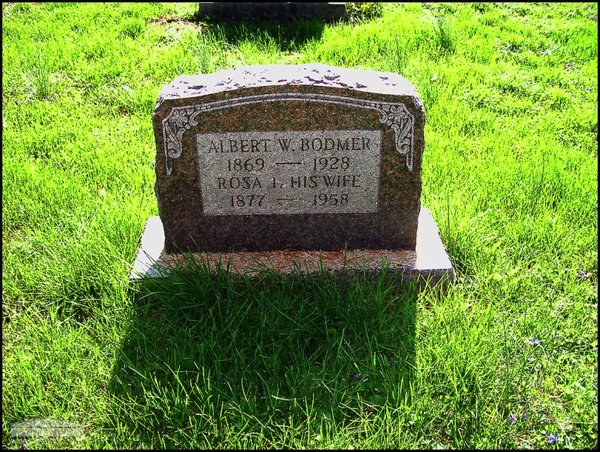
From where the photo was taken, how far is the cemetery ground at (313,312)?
8.21 feet

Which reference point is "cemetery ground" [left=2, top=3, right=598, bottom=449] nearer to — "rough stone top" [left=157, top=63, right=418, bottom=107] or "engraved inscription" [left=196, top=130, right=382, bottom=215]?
"engraved inscription" [left=196, top=130, right=382, bottom=215]

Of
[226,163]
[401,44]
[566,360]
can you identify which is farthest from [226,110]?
[401,44]

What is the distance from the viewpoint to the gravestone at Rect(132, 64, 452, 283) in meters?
2.93

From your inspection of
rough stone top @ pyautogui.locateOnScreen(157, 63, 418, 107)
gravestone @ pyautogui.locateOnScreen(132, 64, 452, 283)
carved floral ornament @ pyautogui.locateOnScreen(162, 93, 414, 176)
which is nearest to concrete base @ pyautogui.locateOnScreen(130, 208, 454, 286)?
gravestone @ pyautogui.locateOnScreen(132, 64, 452, 283)

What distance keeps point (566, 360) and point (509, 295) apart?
0.43m

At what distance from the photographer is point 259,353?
107 inches

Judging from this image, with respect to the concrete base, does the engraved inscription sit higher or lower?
higher

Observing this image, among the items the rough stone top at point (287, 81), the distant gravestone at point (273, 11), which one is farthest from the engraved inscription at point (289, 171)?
the distant gravestone at point (273, 11)

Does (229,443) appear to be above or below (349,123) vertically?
below

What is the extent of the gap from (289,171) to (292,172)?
2 centimetres

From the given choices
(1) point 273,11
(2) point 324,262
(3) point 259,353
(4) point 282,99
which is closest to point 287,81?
(4) point 282,99

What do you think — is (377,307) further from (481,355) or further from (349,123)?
(349,123)

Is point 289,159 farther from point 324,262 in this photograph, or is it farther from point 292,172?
point 324,262

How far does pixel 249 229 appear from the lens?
3268 millimetres
